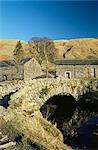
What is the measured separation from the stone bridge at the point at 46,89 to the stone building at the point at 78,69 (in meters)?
14.4

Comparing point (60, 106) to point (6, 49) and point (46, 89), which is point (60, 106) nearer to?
point (46, 89)

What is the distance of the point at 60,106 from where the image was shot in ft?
72.4

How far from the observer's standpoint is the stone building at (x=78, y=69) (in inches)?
1398

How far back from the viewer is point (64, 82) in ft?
65.0

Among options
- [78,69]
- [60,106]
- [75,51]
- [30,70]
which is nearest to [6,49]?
[75,51]

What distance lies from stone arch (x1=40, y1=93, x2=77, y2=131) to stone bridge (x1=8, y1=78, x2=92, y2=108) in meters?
0.49

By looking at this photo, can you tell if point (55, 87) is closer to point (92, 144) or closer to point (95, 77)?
point (92, 144)

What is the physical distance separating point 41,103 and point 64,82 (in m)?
2.26

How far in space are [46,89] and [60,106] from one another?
3.87 metres

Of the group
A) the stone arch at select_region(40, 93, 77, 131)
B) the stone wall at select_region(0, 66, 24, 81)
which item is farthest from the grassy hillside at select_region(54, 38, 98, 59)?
the stone arch at select_region(40, 93, 77, 131)

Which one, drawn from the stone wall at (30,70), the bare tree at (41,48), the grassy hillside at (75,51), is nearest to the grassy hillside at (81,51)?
the grassy hillside at (75,51)

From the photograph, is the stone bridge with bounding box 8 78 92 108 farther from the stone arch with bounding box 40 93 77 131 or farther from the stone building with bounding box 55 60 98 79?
the stone building with bounding box 55 60 98 79

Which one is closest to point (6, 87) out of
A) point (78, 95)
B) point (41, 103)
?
point (41, 103)

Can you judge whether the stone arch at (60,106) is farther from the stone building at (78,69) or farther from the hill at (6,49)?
the hill at (6,49)
